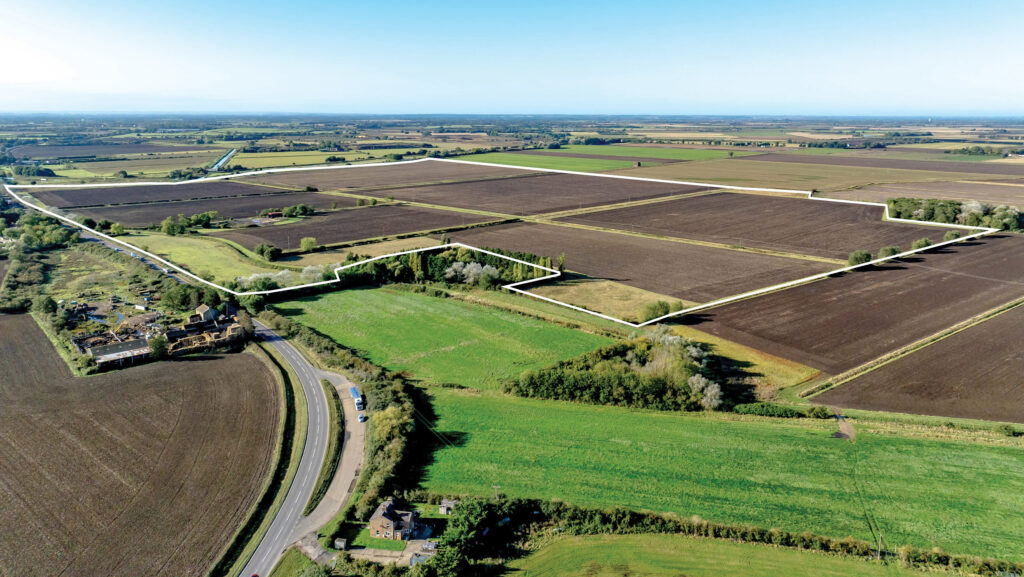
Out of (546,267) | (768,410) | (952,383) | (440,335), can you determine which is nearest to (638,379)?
(768,410)

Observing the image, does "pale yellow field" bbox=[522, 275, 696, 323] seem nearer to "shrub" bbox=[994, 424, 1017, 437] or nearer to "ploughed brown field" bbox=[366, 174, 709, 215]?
"shrub" bbox=[994, 424, 1017, 437]

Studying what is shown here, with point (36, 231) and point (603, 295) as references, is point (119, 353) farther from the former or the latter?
point (36, 231)

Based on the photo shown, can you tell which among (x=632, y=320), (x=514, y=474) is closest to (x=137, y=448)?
(x=514, y=474)

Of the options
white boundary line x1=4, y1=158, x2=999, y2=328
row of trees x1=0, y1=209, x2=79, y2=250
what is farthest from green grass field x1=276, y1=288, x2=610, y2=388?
row of trees x1=0, y1=209, x2=79, y2=250

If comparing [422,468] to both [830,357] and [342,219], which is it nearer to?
[830,357]

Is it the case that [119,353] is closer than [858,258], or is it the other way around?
[119,353]
